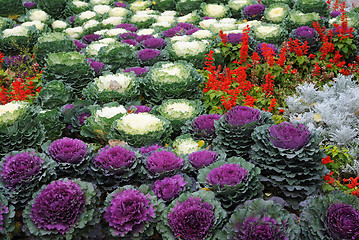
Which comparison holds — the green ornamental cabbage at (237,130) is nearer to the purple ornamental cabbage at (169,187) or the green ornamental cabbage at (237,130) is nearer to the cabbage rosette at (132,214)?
the purple ornamental cabbage at (169,187)

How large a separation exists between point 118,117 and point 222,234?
1475 millimetres

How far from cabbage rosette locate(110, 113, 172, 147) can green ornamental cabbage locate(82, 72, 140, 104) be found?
0.58 meters

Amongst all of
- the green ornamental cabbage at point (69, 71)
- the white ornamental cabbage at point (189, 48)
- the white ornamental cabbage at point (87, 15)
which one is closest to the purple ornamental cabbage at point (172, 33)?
the white ornamental cabbage at point (189, 48)

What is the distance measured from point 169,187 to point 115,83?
66.8 inches

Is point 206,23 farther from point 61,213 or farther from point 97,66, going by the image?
point 61,213

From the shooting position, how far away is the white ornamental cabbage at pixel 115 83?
3.46m

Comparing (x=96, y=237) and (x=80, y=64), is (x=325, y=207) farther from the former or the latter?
(x=80, y=64)

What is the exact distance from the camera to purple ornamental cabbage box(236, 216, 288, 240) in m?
1.71

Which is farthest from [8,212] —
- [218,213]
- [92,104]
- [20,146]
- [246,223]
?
[92,104]

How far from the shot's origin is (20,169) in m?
2.05

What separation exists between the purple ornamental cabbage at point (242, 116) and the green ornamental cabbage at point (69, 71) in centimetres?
194

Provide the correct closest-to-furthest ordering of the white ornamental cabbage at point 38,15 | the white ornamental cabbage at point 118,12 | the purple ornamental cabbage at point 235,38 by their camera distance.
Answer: the purple ornamental cabbage at point 235,38, the white ornamental cabbage at point 38,15, the white ornamental cabbage at point 118,12

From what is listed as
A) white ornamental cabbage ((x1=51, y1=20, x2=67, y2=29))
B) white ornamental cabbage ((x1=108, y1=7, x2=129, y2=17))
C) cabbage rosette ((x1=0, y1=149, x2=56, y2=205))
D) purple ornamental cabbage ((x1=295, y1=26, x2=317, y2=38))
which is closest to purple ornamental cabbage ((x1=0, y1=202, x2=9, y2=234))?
cabbage rosette ((x1=0, y1=149, x2=56, y2=205))

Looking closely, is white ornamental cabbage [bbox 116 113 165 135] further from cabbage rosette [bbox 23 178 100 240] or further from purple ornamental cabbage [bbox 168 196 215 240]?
purple ornamental cabbage [bbox 168 196 215 240]
